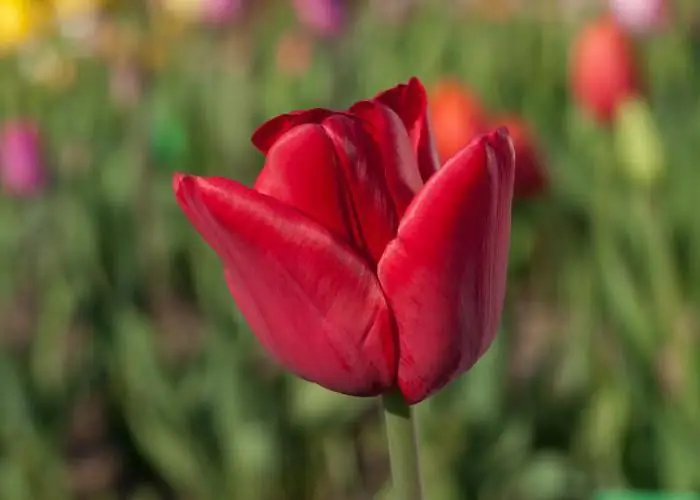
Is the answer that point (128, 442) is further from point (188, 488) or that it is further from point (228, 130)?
point (228, 130)

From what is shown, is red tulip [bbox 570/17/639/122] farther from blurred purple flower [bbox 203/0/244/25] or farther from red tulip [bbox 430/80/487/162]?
blurred purple flower [bbox 203/0/244/25]

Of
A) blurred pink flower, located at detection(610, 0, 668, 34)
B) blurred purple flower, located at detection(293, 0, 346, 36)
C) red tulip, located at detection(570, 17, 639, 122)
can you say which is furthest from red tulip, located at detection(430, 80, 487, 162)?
blurred purple flower, located at detection(293, 0, 346, 36)

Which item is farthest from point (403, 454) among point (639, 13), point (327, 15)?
point (327, 15)

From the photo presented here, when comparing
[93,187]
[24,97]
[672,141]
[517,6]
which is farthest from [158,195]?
[517,6]

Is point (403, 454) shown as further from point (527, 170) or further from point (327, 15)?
point (327, 15)

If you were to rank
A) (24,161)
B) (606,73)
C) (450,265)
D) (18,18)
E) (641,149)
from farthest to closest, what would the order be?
(18,18), (24,161), (606,73), (641,149), (450,265)

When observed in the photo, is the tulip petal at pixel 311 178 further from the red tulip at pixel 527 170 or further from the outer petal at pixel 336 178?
the red tulip at pixel 527 170
